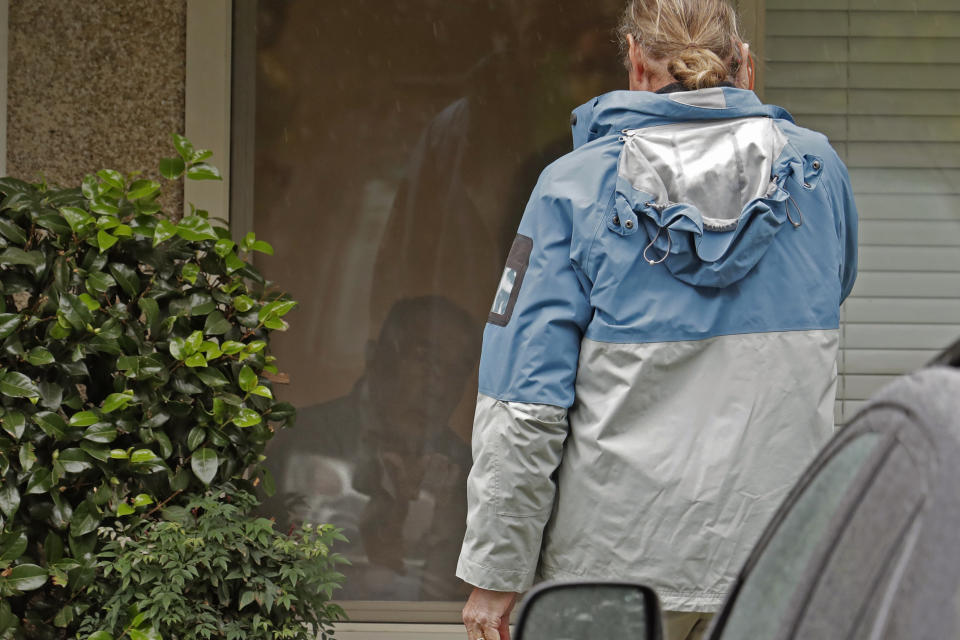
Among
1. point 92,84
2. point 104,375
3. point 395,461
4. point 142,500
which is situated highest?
point 92,84

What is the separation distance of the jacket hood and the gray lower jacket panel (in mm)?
163

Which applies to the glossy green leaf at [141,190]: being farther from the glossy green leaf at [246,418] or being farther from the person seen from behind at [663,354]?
the person seen from behind at [663,354]

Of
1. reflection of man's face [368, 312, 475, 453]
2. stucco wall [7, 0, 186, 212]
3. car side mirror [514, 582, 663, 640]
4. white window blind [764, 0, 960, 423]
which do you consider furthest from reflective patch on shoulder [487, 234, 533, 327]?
white window blind [764, 0, 960, 423]

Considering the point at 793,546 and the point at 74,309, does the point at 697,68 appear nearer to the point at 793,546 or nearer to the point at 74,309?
the point at 793,546

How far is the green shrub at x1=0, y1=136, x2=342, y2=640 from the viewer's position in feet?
9.22

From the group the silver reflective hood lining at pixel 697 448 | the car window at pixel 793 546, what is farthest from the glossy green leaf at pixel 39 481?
the car window at pixel 793 546

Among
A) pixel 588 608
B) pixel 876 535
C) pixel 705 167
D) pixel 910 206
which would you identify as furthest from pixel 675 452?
pixel 910 206

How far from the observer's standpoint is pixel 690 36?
2.07 metres

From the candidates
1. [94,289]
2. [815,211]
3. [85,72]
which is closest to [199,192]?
[85,72]

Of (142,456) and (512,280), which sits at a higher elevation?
(512,280)

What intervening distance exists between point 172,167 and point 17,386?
797 millimetres

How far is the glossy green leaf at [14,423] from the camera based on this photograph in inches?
108

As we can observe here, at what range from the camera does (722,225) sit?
6.06ft

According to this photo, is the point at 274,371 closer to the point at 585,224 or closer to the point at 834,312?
the point at 585,224
